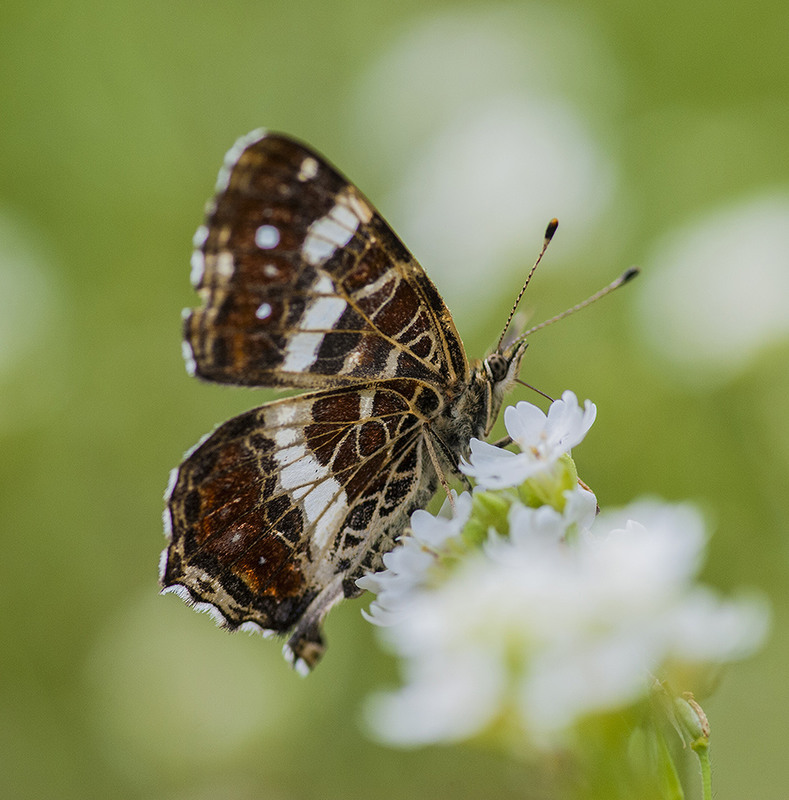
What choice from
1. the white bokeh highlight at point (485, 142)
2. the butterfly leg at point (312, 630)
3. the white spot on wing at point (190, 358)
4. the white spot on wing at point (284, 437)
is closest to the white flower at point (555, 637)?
the butterfly leg at point (312, 630)

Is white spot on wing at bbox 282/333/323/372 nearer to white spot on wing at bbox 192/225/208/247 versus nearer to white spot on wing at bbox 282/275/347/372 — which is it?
white spot on wing at bbox 282/275/347/372

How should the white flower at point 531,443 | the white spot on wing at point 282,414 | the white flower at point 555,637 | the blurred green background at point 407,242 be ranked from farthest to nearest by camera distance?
the blurred green background at point 407,242 → the white spot on wing at point 282,414 → the white flower at point 531,443 → the white flower at point 555,637

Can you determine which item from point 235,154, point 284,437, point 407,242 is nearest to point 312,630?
point 284,437

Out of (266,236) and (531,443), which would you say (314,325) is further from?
(531,443)

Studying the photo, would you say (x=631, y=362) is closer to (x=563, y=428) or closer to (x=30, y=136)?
(x=563, y=428)

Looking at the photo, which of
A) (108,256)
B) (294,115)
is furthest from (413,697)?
(294,115)

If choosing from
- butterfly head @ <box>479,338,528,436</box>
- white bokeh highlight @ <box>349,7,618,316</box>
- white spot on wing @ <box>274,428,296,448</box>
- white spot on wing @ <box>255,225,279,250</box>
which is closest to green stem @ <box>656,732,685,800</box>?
butterfly head @ <box>479,338,528,436</box>

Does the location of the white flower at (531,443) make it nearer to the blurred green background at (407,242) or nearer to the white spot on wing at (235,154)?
the white spot on wing at (235,154)
